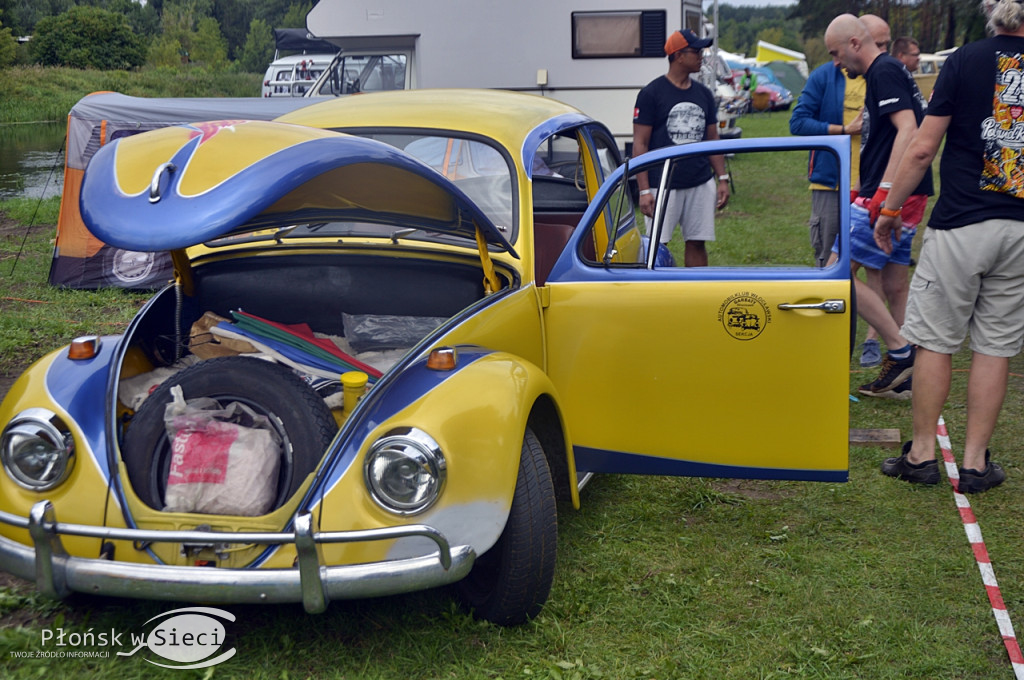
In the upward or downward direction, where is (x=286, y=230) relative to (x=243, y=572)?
upward

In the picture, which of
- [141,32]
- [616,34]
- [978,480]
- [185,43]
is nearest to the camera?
[978,480]

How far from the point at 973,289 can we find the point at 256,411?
118 inches

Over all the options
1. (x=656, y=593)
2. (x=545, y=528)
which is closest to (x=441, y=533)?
(x=545, y=528)

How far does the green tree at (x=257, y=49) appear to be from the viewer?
168 feet

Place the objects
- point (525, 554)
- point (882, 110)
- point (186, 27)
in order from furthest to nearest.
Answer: point (186, 27)
point (882, 110)
point (525, 554)

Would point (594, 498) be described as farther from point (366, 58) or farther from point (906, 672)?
point (366, 58)

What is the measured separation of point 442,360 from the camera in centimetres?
298

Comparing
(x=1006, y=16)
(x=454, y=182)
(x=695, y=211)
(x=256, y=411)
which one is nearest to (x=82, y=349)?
(x=256, y=411)

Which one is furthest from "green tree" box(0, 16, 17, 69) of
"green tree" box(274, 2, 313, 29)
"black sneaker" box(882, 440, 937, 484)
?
"black sneaker" box(882, 440, 937, 484)

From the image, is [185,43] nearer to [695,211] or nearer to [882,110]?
[695,211]

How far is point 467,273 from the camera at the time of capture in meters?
3.80

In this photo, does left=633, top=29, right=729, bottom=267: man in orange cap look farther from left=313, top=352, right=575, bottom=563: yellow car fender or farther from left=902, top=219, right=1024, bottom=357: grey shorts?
left=313, top=352, right=575, bottom=563: yellow car fender

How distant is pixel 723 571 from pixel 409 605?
3.83 ft

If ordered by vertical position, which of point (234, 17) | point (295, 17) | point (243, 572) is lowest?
point (243, 572)
